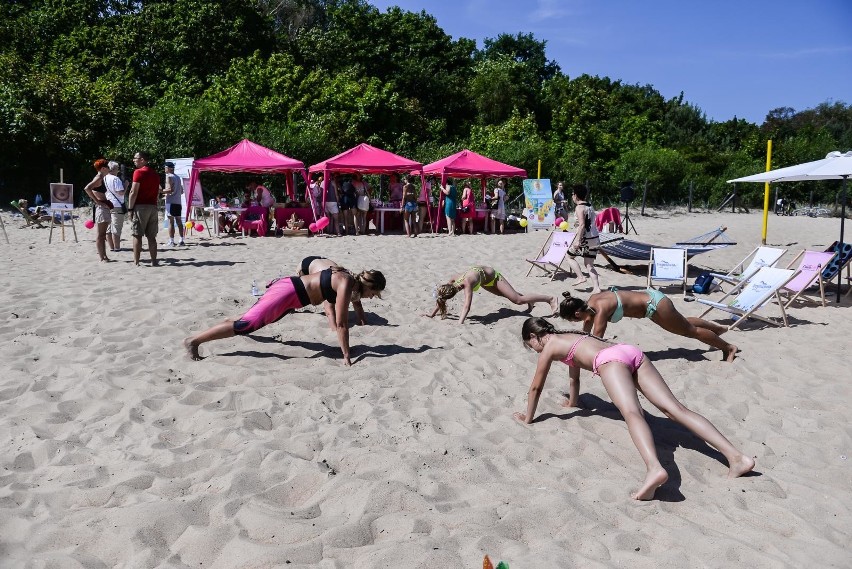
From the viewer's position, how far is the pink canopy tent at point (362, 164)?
48.0 ft

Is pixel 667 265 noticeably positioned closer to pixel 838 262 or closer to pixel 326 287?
pixel 838 262

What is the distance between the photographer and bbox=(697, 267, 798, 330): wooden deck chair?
6.50 metres

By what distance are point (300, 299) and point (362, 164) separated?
10.1m

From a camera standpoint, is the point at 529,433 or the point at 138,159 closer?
the point at 529,433

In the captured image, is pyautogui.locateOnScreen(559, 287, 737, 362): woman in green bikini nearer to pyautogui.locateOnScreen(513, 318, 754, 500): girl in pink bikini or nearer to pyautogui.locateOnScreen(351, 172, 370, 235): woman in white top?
pyautogui.locateOnScreen(513, 318, 754, 500): girl in pink bikini

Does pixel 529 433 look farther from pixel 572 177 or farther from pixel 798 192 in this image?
pixel 798 192

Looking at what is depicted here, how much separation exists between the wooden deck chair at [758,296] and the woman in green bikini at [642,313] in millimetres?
1045

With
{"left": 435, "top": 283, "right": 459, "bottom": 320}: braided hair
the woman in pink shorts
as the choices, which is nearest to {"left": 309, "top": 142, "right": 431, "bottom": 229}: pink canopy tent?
{"left": 435, "top": 283, "right": 459, "bottom": 320}: braided hair

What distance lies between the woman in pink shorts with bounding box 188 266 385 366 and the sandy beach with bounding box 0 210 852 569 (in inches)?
8.9

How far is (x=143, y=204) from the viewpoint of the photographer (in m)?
8.52

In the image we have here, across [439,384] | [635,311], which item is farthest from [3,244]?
[635,311]

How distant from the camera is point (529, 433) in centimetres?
397

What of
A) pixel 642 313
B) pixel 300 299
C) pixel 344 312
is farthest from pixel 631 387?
pixel 300 299

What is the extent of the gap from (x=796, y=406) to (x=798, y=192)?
2858 cm
